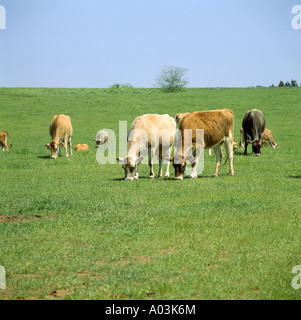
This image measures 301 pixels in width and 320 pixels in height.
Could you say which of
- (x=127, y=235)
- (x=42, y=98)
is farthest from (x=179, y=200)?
(x=42, y=98)

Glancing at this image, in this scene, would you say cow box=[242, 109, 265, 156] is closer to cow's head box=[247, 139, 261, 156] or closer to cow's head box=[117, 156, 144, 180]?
cow's head box=[247, 139, 261, 156]

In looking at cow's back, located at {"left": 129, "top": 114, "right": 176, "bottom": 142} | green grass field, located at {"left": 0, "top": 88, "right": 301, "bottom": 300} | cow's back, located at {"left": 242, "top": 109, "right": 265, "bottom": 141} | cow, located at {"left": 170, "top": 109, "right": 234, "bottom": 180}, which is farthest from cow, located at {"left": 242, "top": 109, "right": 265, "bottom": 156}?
cow, located at {"left": 170, "top": 109, "right": 234, "bottom": 180}

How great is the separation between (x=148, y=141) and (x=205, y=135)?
6.20 ft

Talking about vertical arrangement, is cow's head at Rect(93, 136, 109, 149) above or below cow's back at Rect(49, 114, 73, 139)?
below

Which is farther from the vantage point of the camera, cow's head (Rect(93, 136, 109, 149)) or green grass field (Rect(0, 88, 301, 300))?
cow's head (Rect(93, 136, 109, 149))

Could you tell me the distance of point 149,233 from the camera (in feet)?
32.0

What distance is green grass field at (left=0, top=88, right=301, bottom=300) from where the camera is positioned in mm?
7070

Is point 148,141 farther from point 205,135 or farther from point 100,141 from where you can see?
point 100,141

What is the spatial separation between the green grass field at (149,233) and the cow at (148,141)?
60 cm

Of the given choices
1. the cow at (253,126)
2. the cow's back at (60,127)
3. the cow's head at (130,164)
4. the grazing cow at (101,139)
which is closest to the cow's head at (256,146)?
the cow at (253,126)

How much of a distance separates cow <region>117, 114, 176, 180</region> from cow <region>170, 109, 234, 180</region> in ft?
3.13

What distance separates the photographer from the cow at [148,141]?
16.9 meters

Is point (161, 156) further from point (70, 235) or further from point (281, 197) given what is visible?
point (70, 235)
